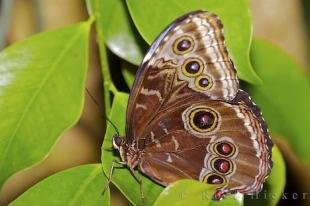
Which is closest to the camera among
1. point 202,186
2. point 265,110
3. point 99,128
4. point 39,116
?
point 202,186

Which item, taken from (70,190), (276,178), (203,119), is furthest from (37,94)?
(276,178)

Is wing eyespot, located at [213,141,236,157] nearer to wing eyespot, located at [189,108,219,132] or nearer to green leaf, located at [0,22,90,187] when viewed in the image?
→ wing eyespot, located at [189,108,219,132]

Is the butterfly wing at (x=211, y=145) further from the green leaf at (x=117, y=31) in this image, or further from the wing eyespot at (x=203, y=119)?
the green leaf at (x=117, y=31)

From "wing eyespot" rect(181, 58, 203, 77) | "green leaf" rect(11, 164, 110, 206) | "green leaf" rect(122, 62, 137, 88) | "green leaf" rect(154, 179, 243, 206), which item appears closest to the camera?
"green leaf" rect(154, 179, 243, 206)

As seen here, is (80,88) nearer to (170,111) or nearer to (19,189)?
(170,111)

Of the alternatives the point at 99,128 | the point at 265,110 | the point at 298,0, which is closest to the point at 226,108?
the point at 265,110

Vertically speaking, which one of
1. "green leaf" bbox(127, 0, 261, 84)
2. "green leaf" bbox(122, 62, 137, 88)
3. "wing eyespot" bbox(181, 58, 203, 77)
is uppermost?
"green leaf" bbox(127, 0, 261, 84)

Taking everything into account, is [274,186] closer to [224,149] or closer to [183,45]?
[224,149]

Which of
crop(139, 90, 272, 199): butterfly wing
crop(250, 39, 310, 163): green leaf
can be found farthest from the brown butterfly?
crop(250, 39, 310, 163): green leaf

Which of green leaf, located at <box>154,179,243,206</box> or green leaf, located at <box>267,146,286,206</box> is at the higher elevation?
green leaf, located at <box>154,179,243,206</box>
